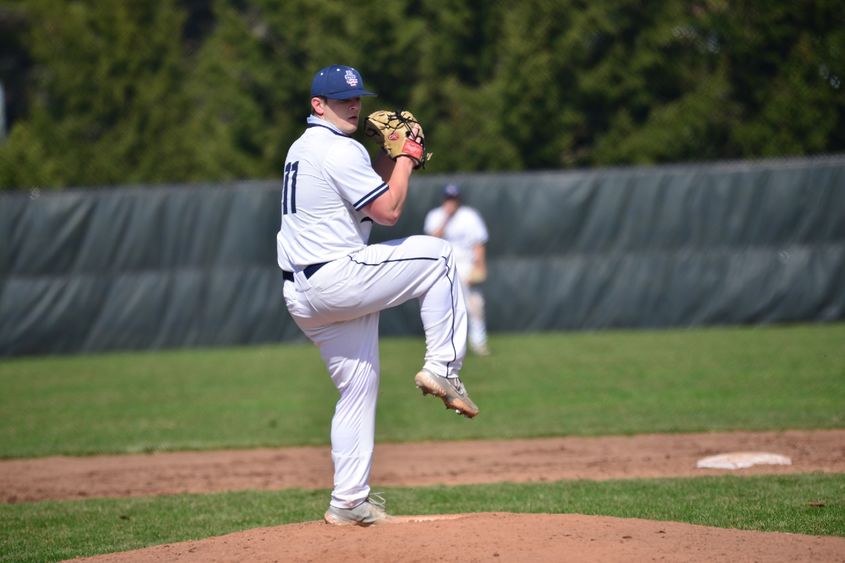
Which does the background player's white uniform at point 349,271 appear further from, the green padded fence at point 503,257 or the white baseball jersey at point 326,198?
the green padded fence at point 503,257

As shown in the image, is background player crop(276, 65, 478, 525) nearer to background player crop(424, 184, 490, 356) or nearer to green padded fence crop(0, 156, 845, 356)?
background player crop(424, 184, 490, 356)

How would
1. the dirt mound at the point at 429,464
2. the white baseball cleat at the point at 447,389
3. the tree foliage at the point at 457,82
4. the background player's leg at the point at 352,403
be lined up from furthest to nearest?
the tree foliage at the point at 457,82
the dirt mound at the point at 429,464
the background player's leg at the point at 352,403
the white baseball cleat at the point at 447,389

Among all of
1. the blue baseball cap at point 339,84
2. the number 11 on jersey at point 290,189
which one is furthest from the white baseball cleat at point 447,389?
the blue baseball cap at point 339,84

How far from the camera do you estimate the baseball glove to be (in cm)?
529

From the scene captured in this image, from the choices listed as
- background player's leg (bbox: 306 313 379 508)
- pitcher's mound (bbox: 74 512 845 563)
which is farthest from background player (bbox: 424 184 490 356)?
pitcher's mound (bbox: 74 512 845 563)

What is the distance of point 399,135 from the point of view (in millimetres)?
5305

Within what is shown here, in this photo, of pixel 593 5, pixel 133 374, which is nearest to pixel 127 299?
pixel 133 374

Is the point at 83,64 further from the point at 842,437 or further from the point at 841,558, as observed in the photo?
the point at 841,558

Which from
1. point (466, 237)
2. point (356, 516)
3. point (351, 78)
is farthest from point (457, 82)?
point (356, 516)

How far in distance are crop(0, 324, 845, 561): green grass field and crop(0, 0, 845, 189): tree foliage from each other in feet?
11.6

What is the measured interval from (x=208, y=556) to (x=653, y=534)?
2026 millimetres

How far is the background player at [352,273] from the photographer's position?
5137 millimetres

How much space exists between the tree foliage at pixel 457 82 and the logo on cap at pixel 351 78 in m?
12.9

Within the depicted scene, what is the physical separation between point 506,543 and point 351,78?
89.7 inches
